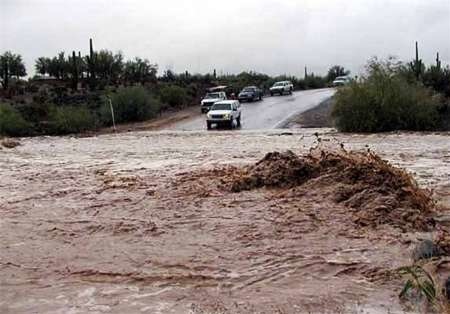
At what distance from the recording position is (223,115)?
41.8m

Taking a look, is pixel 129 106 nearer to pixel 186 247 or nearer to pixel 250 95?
pixel 250 95

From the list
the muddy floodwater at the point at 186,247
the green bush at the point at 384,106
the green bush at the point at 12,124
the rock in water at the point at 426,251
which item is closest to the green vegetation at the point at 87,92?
the green bush at the point at 12,124

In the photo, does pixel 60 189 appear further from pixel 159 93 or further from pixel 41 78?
pixel 41 78

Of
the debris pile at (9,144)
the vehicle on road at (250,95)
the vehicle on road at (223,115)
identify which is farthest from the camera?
the vehicle on road at (250,95)

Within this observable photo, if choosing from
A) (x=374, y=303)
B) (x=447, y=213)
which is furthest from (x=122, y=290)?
(x=447, y=213)

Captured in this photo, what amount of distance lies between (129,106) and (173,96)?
12668mm

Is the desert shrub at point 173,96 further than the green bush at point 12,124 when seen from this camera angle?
Yes

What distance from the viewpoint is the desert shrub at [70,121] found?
42906mm

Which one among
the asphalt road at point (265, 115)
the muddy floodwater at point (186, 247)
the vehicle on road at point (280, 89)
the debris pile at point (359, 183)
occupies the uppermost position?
the vehicle on road at point (280, 89)

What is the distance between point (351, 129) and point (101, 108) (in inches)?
817

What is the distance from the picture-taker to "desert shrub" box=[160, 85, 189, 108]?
201ft

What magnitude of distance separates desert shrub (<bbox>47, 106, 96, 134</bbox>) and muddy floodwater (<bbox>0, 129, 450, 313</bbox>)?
22562mm

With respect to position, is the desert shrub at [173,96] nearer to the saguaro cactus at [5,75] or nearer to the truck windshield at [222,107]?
the saguaro cactus at [5,75]

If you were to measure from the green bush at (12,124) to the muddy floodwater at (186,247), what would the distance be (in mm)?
21982
